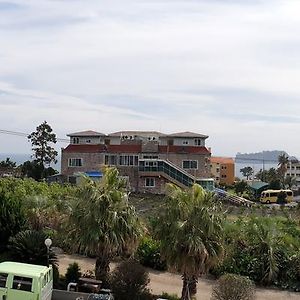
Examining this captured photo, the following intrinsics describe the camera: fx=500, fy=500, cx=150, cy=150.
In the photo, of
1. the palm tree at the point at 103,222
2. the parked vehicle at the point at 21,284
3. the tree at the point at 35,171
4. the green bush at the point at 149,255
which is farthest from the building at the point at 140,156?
the parked vehicle at the point at 21,284

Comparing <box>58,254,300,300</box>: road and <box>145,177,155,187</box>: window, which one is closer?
<box>58,254,300,300</box>: road

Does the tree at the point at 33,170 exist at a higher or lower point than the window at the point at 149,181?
higher

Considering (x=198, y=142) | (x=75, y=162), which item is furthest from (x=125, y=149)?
(x=198, y=142)

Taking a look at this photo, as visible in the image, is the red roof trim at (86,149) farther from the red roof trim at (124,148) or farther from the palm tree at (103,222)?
the palm tree at (103,222)

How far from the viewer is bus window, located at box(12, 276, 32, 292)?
1256 cm

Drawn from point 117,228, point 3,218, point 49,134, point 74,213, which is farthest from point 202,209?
point 49,134

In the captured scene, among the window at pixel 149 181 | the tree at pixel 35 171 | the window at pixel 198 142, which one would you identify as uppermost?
the window at pixel 198 142

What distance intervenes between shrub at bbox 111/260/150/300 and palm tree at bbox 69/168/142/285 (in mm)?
762

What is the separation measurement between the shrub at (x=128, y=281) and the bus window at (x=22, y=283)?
279 cm

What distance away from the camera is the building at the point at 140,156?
53281mm

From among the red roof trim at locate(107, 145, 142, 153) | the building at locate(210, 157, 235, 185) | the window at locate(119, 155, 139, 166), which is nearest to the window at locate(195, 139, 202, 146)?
the red roof trim at locate(107, 145, 142, 153)

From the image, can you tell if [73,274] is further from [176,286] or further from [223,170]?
[223,170]

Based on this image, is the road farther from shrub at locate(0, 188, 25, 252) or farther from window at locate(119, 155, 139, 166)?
window at locate(119, 155, 139, 166)

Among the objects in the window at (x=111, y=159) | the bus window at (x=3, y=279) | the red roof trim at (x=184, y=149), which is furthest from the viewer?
the window at (x=111, y=159)
